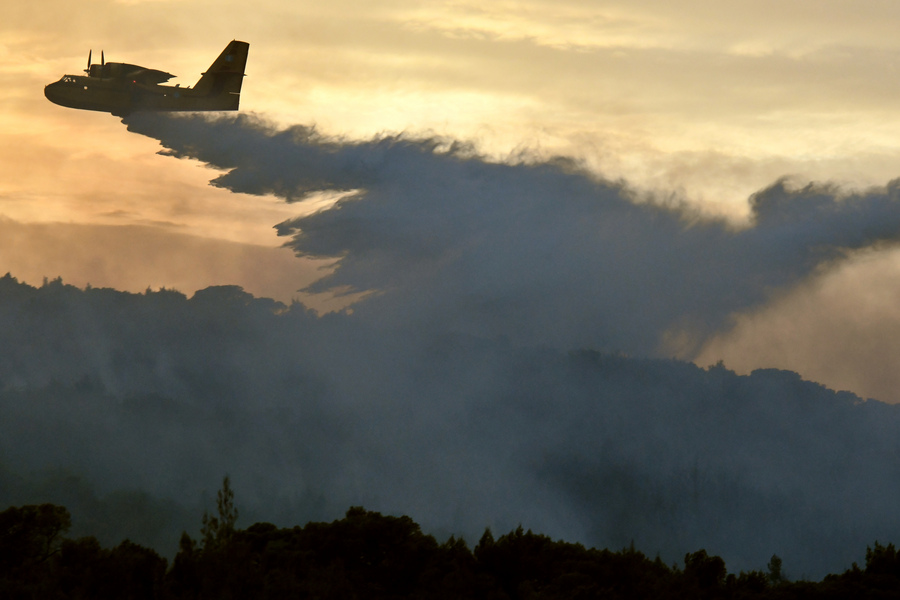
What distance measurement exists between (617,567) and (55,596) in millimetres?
50070

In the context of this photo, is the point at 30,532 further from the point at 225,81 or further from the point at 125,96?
the point at 225,81

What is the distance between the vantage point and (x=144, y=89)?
371ft

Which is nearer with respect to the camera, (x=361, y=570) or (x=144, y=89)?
(x=361, y=570)

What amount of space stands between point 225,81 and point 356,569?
219 feet

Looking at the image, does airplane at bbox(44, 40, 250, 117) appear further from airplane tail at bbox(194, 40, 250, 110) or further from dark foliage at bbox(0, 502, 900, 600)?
dark foliage at bbox(0, 502, 900, 600)

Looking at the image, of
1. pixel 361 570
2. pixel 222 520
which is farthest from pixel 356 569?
pixel 222 520

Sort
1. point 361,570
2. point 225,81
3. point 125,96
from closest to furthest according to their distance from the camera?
point 361,570
point 125,96
point 225,81

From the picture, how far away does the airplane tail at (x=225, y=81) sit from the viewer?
116 m

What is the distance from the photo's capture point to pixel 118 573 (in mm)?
64438

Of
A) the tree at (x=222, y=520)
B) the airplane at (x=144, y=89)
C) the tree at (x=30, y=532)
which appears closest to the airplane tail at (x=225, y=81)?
the airplane at (x=144, y=89)

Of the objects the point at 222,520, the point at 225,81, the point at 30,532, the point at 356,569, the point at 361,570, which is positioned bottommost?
the point at 361,570

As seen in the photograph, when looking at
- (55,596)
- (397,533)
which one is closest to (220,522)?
(55,596)

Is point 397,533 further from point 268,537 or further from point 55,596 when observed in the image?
point 55,596

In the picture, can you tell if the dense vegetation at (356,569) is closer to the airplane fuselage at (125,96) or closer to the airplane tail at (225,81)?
the airplane fuselage at (125,96)
